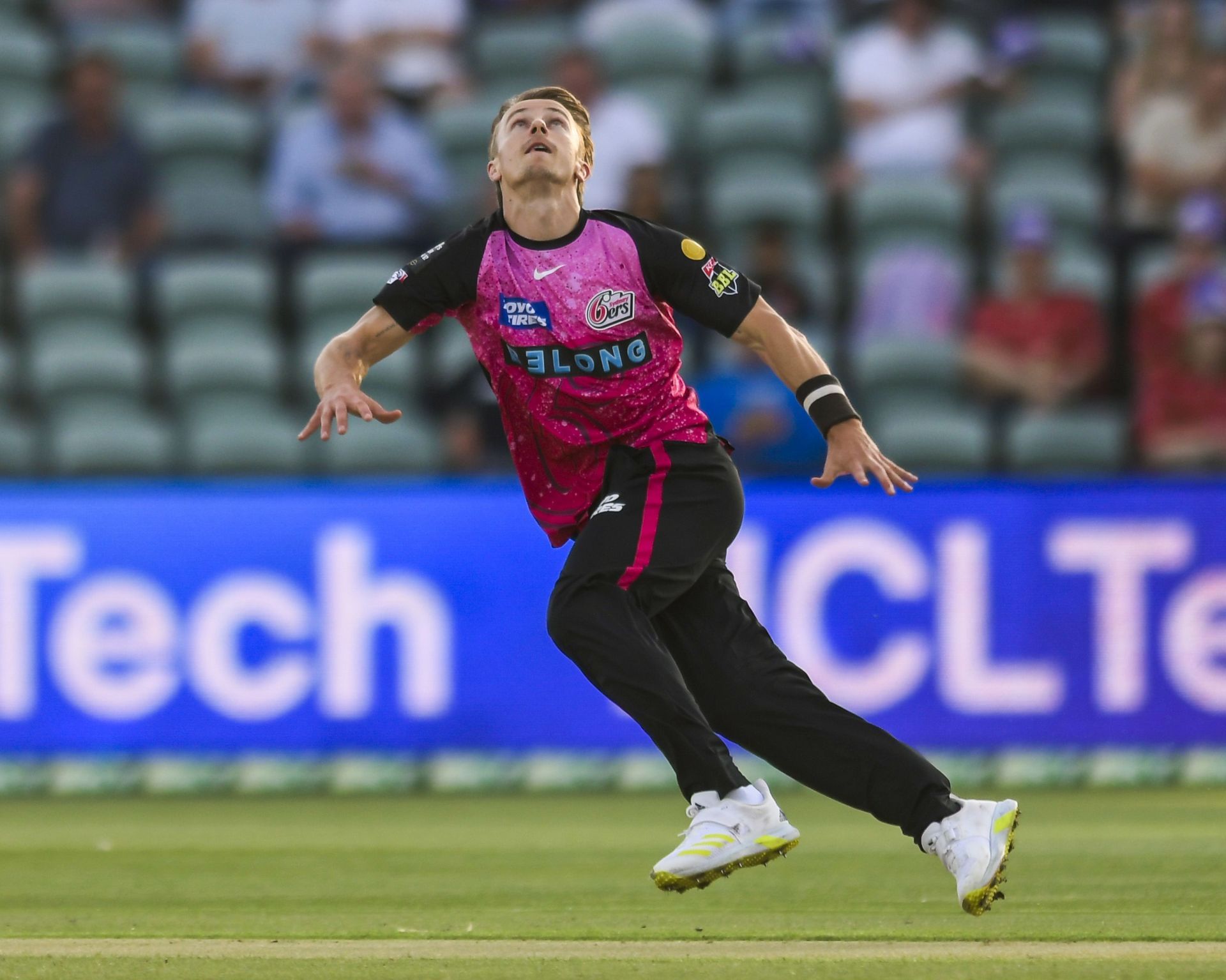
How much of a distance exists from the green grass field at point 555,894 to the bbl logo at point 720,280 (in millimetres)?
1437

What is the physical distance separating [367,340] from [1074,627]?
4854 millimetres

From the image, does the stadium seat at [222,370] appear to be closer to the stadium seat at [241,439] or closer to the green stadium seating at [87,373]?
the stadium seat at [241,439]

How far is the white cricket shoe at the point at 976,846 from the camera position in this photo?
4492mm

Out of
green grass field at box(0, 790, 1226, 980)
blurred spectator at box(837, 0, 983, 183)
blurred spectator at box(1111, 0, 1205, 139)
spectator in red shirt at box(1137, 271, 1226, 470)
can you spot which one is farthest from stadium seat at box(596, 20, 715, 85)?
green grass field at box(0, 790, 1226, 980)

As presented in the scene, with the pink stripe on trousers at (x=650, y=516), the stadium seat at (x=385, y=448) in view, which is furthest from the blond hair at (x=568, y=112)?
the stadium seat at (x=385, y=448)

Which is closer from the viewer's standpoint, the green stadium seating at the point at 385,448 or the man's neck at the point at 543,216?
the man's neck at the point at 543,216

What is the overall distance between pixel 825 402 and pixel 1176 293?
226 inches

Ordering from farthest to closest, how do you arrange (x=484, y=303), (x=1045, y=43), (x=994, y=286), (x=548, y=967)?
(x=1045, y=43) → (x=994, y=286) → (x=484, y=303) → (x=548, y=967)

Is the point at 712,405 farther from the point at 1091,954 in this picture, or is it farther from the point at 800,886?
the point at 1091,954

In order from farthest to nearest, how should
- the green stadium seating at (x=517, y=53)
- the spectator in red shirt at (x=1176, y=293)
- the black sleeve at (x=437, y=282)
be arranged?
the green stadium seating at (x=517, y=53)
the spectator in red shirt at (x=1176, y=293)
the black sleeve at (x=437, y=282)

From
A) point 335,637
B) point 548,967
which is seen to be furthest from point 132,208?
point 548,967

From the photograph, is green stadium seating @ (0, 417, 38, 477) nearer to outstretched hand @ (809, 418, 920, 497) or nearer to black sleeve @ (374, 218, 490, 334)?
black sleeve @ (374, 218, 490, 334)

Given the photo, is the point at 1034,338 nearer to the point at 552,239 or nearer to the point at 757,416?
the point at 757,416

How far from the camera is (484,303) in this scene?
4.87 metres
